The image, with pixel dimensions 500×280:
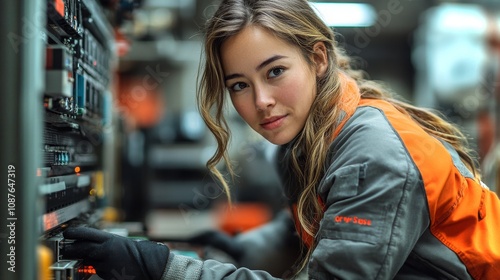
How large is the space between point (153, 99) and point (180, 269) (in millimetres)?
8330

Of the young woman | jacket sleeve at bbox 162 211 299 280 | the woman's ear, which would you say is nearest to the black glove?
the young woman

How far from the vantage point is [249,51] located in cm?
146

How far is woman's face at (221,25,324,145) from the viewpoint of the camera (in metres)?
1.46

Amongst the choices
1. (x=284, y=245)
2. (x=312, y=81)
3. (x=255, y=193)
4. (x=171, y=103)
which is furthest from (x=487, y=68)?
(x=171, y=103)

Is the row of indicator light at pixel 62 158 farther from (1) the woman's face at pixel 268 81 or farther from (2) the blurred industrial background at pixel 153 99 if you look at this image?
(1) the woman's face at pixel 268 81

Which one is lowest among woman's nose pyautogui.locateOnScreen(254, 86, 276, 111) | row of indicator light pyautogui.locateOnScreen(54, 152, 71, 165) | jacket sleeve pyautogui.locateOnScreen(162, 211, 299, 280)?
jacket sleeve pyautogui.locateOnScreen(162, 211, 299, 280)

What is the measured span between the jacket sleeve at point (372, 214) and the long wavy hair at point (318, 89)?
7.2 inches

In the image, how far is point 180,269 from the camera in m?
→ 1.38

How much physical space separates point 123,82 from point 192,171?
191 cm

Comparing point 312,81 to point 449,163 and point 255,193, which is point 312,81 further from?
point 255,193

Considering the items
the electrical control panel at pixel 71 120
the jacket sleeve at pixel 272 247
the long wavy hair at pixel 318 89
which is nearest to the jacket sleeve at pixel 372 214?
the long wavy hair at pixel 318 89

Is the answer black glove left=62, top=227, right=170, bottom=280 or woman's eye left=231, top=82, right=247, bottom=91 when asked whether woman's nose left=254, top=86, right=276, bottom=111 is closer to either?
woman's eye left=231, top=82, right=247, bottom=91

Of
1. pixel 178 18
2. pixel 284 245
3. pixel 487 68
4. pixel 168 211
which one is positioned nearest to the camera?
pixel 284 245

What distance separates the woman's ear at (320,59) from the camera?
5.26 feet
